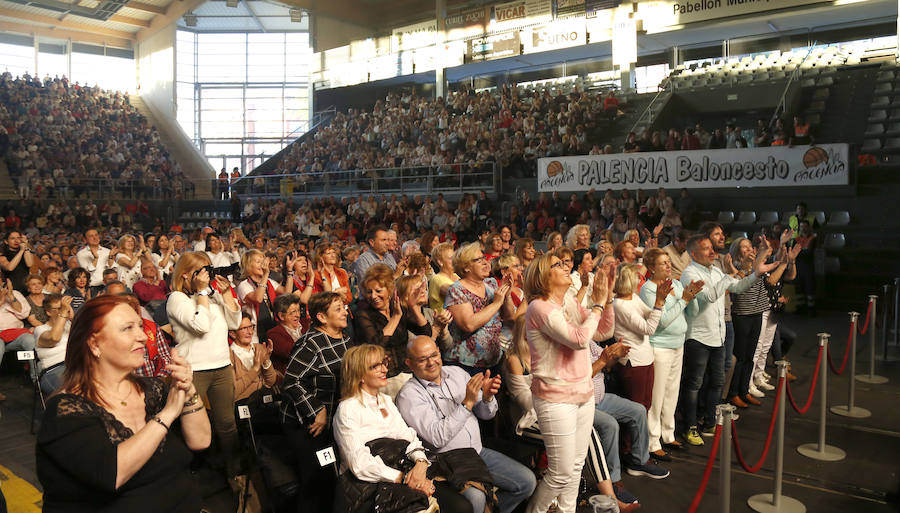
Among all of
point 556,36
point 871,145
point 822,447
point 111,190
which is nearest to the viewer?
point 822,447

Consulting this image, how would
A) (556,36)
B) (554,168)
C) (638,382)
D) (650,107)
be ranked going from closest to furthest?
1. (638,382)
2. (554,168)
3. (650,107)
4. (556,36)

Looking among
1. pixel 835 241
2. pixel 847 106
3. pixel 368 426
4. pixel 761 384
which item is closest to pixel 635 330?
pixel 368 426

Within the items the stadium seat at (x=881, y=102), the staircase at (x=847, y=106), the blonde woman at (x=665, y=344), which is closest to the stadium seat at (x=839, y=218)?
the staircase at (x=847, y=106)

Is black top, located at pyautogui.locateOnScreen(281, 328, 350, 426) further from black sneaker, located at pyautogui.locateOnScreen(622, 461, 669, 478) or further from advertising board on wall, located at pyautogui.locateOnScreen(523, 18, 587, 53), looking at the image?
advertising board on wall, located at pyautogui.locateOnScreen(523, 18, 587, 53)

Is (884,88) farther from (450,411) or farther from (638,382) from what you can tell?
(450,411)

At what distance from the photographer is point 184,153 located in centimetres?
3161

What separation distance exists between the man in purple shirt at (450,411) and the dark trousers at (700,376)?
2.32 metres

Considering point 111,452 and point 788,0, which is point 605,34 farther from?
point 111,452

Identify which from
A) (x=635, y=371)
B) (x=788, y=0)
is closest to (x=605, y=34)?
(x=788, y=0)

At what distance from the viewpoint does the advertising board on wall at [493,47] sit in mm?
23781

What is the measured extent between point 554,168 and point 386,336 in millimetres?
11983

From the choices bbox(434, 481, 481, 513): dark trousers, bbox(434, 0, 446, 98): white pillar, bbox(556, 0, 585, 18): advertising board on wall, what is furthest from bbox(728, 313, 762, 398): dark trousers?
bbox(434, 0, 446, 98): white pillar

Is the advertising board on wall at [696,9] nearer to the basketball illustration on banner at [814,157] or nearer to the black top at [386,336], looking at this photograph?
the basketball illustration on banner at [814,157]

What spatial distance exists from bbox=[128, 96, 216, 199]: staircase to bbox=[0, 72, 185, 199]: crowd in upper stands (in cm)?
91
